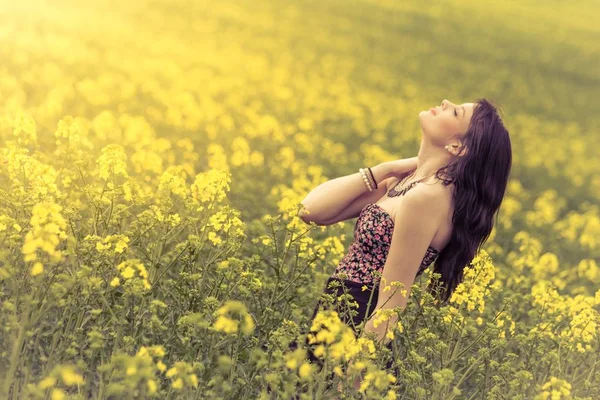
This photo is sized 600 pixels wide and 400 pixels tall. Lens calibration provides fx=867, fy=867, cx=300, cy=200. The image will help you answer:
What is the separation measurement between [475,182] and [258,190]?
3.79 meters

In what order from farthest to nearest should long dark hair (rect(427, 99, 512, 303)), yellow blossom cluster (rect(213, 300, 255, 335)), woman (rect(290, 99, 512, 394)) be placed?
long dark hair (rect(427, 99, 512, 303))
woman (rect(290, 99, 512, 394))
yellow blossom cluster (rect(213, 300, 255, 335))

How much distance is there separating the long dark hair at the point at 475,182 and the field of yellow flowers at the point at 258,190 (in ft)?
0.56

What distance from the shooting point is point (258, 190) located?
756 cm

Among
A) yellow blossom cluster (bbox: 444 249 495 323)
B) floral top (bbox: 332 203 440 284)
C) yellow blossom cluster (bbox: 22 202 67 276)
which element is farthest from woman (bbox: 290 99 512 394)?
yellow blossom cluster (bbox: 22 202 67 276)

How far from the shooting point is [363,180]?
14.5 feet

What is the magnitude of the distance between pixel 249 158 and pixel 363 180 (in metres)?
4.21

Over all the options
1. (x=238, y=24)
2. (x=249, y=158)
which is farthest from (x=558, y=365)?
(x=238, y=24)

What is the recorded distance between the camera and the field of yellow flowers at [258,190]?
11.0 feet

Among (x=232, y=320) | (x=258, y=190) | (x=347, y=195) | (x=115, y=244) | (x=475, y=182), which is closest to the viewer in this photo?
(x=232, y=320)

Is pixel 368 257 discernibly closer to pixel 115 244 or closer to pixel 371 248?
pixel 371 248

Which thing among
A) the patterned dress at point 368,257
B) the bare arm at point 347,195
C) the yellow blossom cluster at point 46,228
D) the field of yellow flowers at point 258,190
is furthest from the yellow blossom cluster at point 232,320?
the bare arm at point 347,195

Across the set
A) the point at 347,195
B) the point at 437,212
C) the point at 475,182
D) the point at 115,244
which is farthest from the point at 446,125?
the point at 115,244

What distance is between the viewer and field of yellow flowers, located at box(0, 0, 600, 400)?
3.37m

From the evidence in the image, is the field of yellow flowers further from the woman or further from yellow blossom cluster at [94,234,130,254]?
the woman
